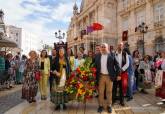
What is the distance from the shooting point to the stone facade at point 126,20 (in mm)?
32531

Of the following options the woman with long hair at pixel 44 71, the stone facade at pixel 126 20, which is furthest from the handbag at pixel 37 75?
the stone facade at pixel 126 20

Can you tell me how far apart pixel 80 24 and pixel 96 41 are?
15.5 metres

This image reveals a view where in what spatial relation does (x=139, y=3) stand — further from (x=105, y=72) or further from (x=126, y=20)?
(x=105, y=72)

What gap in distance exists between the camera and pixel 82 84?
27.1 ft

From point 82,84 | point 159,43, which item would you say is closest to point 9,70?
point 82,84

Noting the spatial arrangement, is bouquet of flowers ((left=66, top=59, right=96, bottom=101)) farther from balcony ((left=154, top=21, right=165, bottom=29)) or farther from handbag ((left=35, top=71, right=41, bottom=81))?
balcony ((left=154, top=21, right=165, bottom=29))

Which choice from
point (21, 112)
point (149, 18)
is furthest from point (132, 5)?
point (21, 112)

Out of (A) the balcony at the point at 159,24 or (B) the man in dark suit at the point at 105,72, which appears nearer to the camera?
(B) the man in dark suit at the point at 105,72

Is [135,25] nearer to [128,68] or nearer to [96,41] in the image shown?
[96,41]

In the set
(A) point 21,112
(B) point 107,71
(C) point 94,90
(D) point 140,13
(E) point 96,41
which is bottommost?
(A) point 21,112

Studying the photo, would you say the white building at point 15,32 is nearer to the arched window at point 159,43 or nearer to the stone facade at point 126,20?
the stone facade at point 126,20

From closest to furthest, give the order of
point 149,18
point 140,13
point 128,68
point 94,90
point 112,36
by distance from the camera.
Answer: point 94,90
point 128,68
point 149,18
point 140,13
point 112,36

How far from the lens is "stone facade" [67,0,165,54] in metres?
32.5

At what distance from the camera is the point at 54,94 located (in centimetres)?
829
